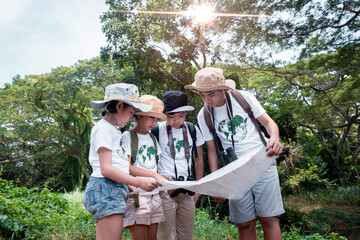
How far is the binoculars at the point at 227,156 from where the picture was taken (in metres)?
1.84

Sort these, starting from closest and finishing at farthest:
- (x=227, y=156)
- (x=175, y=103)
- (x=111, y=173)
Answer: (x=111, y=173), (x=227, y=156), (x=175, y=103)

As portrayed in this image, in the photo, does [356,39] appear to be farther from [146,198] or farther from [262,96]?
[146,198]

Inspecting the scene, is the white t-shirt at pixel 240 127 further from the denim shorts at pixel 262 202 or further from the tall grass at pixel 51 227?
the tall grass at pixel 51 227

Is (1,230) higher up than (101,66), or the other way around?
(101,66)

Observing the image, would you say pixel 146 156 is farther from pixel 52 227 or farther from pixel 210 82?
pixel 52 227

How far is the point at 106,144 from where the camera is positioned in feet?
4.83

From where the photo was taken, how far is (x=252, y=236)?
1917 mm

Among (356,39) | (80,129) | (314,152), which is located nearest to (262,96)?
(314,152)

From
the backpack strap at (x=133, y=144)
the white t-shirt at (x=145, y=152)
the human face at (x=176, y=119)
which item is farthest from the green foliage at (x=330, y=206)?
the backpack strap at (x=133, y=144)

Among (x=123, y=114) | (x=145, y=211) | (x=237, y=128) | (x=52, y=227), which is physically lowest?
(x=52, y=227)

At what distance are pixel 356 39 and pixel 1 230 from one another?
10.1 metres

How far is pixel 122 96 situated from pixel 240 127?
0.90m

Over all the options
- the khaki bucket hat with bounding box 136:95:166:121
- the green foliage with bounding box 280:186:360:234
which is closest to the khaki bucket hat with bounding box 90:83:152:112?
the khaki bucket hat with bounding box 136:95:166:121

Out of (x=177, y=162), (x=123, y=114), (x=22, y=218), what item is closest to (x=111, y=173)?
(x=123, y=114)
